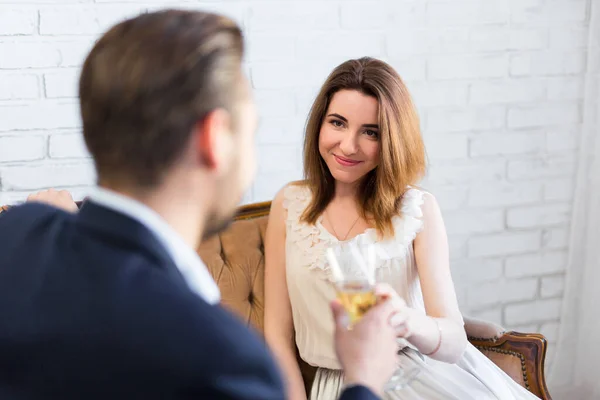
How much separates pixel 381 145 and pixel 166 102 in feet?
3.65

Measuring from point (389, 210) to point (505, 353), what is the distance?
1.77 feet

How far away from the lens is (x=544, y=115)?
9.55 feet

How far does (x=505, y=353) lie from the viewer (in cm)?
215

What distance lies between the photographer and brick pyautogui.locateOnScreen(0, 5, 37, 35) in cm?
215

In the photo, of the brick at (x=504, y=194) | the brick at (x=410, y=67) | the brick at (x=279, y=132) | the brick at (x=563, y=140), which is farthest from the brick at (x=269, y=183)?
the brick at (x=563, y=140)

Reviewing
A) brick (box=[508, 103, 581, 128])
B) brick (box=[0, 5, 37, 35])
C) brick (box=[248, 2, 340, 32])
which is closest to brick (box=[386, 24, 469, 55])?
brick (box=[248, 2, 340, 32])

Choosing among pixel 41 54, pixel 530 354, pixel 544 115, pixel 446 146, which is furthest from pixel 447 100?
pixel 41 54

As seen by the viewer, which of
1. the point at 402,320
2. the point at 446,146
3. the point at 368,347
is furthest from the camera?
the point at 446,146

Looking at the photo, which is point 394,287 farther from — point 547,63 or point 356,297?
point 547,63

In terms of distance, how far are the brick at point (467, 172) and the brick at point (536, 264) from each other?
0.35 metres

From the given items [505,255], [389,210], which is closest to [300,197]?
[389,210]

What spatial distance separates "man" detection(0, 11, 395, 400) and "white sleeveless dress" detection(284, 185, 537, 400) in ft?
3.16

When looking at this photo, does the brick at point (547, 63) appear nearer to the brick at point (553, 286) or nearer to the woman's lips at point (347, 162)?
the brick at point (553, 286)

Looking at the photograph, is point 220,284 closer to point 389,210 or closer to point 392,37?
point 389,210
